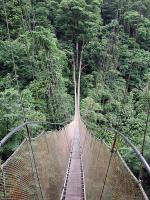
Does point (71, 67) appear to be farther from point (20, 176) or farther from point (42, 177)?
point (20, 176)

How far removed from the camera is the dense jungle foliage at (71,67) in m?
10.6

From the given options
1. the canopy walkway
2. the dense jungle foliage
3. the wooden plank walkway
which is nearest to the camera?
the canopy walkway

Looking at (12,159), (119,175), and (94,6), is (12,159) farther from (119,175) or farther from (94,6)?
(94,6)

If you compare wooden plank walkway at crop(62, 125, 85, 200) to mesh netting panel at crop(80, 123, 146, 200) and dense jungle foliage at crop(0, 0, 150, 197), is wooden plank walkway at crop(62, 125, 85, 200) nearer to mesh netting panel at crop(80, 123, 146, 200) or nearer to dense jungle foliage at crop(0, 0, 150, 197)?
dense jungle foliage at crop(0, 0, 150, 197)

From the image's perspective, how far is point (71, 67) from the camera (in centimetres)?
1939

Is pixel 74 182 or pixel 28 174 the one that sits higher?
pixel 28 174

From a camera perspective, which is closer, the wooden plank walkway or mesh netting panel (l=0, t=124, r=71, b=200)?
mesh netting panel (l=0, t=124, r=71, b=200)

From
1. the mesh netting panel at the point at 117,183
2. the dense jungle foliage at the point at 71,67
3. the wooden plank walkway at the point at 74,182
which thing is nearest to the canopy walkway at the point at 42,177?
the mesh netting panel at the point at 117,183

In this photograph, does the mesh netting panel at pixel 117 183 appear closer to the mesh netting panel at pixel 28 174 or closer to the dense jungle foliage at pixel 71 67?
the mesh netting panel at pixel 28 174

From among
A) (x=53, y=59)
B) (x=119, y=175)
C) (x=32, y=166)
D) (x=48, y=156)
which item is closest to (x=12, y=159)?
(x=32, y=166)

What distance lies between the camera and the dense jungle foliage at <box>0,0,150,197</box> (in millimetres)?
10555

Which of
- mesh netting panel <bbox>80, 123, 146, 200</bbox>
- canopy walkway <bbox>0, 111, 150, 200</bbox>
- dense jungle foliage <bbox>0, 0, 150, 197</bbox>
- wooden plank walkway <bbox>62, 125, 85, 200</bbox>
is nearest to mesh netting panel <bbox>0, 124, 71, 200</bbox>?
canopy walkway <bbox>0, 111, 150, 200</bbox>

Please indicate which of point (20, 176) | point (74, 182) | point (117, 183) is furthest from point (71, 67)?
point (20, 176)

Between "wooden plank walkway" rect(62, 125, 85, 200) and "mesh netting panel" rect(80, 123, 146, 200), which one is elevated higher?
"mesh netting panel" rect(80, 123, 146, 200)
